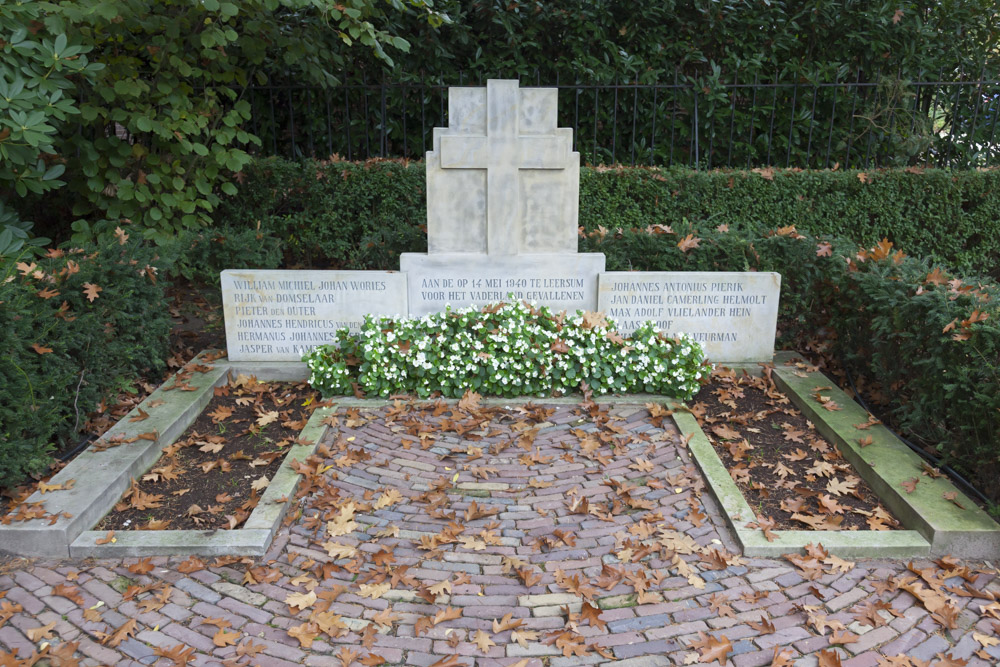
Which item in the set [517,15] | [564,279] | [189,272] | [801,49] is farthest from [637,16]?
[189,272]

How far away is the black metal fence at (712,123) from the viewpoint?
912cm

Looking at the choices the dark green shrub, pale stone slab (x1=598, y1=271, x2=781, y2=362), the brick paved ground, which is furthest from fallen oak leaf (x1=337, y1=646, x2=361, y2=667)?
the dark green shrub

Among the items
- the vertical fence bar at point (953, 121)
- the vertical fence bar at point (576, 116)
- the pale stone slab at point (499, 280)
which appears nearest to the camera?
the pale stone slab at point (499, 280)

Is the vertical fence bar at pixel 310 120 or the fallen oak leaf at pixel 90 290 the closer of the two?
the fallen oak leaf at pixel 90 290

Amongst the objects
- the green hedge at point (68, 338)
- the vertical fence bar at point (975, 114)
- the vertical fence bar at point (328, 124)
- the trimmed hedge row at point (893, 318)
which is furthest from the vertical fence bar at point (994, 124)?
the green hedge at point (68, 338)

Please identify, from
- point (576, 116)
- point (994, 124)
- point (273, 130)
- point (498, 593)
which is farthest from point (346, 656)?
point (994, 124)

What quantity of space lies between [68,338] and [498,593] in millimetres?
2923

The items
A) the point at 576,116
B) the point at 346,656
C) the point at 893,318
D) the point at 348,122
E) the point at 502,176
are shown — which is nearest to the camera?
the point at 346,656

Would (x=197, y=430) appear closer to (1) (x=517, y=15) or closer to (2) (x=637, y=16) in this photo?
(1) (x=517, y=15)

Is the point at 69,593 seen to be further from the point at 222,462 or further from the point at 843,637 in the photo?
the point at 843,637

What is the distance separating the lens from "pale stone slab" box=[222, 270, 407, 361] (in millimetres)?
5629

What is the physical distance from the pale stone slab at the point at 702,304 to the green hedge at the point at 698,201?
2.75 metres

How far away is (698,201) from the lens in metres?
8.45

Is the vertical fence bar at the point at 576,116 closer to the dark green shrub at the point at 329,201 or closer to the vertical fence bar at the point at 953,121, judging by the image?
the dark green shrub at the point at 329,201
